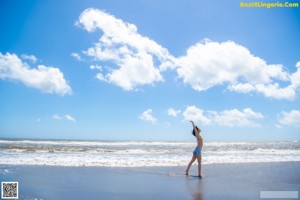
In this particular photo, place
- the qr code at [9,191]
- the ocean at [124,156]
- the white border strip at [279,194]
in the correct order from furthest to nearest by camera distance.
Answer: the ocean at [124,156], the white border strip at [279,194], the qr code at [9,191]

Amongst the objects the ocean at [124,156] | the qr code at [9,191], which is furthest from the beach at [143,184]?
the ocean at [124,156]

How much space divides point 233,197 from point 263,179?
366 centimetres

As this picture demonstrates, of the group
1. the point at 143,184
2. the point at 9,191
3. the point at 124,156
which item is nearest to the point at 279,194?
the point at 143,184

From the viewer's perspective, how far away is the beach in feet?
24.2

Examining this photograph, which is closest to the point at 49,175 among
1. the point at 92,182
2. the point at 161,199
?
the point at 92,182

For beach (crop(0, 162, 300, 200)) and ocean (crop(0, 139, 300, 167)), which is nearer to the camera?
beach (crop(0, 162, 300, 200))

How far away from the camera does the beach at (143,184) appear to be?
7.39 meters

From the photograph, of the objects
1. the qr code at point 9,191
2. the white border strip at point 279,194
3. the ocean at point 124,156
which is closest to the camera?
the qr code at point 9,191

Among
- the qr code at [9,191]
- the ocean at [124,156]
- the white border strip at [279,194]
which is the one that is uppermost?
the qr code at [9,191]

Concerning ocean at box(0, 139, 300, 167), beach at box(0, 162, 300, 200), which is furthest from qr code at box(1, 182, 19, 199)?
ocean at box(0, 139, 300, 167)

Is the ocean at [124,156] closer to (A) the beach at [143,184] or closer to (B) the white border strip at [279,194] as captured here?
(A) the beach at [143,184]

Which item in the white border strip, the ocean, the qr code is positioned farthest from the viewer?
the ocean

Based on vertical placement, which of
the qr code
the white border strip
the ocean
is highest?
the qr code

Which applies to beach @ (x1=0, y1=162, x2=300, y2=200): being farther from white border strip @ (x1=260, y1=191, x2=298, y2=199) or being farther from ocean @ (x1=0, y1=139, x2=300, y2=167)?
ocean @ (x1=0, y1=139, x2=300, y2=167)
